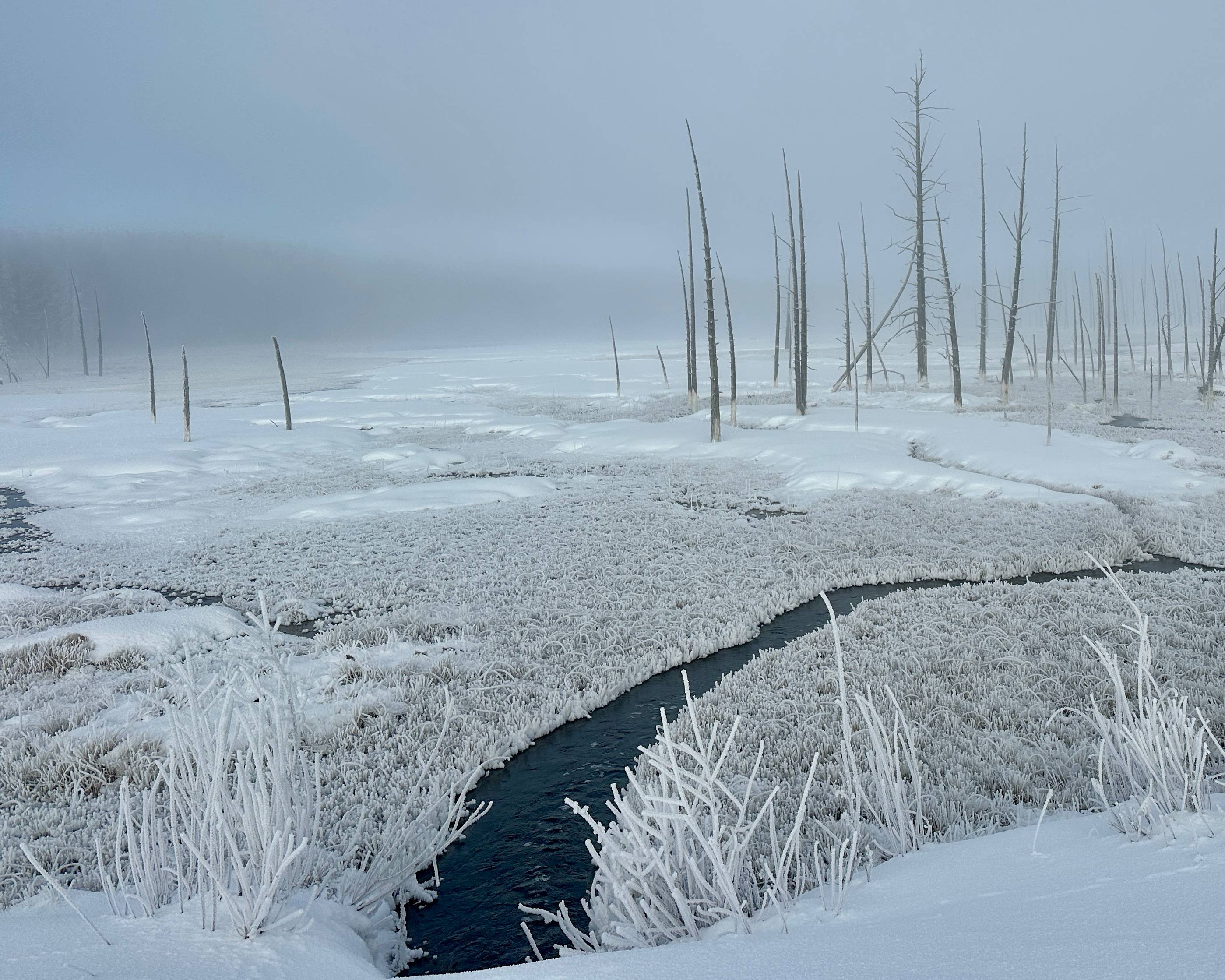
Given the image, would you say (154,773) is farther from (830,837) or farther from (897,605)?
(897,605)

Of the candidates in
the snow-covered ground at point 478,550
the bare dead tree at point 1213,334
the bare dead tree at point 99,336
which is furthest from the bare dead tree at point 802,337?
the bare dead tree at point 99,336

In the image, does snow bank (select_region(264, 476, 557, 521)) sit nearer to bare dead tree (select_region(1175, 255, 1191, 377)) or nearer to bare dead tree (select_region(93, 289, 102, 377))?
bare dead tree (select_region(1175, 255, 1191, 377))

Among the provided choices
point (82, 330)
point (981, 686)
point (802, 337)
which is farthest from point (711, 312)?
point (82, 330)

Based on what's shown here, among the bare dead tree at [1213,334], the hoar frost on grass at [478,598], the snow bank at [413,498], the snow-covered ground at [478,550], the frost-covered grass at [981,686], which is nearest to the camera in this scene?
the frost-covered grass at [981,686]

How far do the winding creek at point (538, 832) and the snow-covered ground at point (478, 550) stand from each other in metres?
0.30

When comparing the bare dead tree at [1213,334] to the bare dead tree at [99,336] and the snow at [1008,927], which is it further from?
the bare dead tree at [99,336]

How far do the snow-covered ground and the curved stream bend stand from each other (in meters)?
0.30

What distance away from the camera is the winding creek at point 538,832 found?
4.17 meters

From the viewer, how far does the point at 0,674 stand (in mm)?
7445

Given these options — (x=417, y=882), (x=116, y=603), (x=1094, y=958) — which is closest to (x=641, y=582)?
(x=417, y=882)

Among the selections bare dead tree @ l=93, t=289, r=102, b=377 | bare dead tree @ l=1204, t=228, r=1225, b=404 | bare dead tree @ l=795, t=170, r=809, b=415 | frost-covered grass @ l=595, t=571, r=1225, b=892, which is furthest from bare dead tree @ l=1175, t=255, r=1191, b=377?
bare dead tree @ l=93, t=289, r=102, b=377

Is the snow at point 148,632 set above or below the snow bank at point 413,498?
below

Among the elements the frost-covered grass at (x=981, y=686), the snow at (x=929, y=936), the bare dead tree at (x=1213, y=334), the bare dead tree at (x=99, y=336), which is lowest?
the frost-covered grass at (x=981, y=686)

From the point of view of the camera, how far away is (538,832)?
17.3 feet
